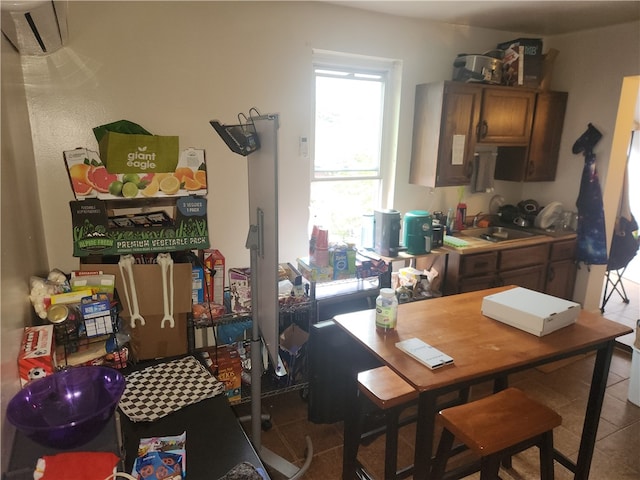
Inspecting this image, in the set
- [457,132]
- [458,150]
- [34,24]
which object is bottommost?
[458,150]

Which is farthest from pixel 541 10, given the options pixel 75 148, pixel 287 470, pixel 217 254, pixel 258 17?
pixel 287 470

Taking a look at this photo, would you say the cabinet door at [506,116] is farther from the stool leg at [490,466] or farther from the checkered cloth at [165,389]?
the checkered cloth at [165,389]

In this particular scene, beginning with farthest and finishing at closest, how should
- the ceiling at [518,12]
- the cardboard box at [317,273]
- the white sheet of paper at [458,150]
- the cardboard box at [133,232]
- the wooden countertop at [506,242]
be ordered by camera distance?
the white sheet of paper at [458,150] < the wooden countertop at [506,242] < the ceiling at [518,12] < the cardboard box at [317,273] < the cardboard box at [133,232]

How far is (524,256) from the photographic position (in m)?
3.29

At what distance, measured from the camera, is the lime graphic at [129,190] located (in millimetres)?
2165

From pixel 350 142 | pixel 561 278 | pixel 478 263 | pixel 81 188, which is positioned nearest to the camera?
pixel 81 188

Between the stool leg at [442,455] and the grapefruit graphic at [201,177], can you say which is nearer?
the stool leg at [442,455]

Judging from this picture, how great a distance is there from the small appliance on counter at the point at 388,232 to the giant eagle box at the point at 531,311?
1.07 m

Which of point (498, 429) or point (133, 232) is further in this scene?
point (133, 232)

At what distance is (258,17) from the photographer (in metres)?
2.57

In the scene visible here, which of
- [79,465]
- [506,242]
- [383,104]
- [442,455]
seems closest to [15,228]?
[79,465]

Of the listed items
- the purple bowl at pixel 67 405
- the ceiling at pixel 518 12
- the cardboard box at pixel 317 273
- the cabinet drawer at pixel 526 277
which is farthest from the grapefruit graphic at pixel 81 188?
the cabinet drawer at pixel 526 277

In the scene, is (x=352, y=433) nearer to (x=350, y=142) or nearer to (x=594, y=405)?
(x=594, y=405)

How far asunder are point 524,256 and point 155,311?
2786 mm
